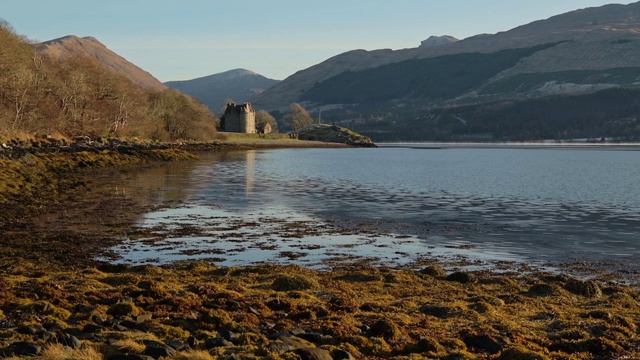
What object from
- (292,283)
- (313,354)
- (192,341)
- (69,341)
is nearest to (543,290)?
(292,283)

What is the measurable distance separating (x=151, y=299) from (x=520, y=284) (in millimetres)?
12680

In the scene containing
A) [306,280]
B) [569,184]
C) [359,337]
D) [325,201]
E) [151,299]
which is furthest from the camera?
[569,184]

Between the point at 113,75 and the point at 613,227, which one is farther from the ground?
the point at 113,75

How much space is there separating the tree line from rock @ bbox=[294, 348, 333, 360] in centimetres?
8019

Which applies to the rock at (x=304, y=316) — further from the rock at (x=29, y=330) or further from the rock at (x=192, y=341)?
the rock at (x=29, y=330)

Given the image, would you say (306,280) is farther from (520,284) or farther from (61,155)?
(61,155)

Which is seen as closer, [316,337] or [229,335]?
[229,335]

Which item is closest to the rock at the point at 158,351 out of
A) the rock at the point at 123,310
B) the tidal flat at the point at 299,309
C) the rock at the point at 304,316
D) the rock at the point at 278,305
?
the tidal flat at the point at 299,309

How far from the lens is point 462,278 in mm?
23828

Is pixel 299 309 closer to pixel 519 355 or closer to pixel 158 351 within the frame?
pixel 158 351

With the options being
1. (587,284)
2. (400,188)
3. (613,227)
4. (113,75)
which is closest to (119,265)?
(587,284)

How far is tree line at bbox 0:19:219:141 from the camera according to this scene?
292 feet

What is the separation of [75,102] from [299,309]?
4047 inches

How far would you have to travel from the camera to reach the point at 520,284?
23828 millimetres
